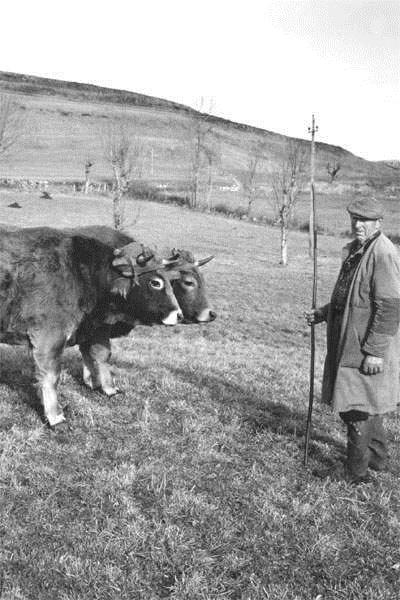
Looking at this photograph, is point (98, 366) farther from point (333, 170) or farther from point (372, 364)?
point (333, 170)

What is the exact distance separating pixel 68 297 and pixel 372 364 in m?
3.64

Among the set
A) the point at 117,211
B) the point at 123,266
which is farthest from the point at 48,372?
the point at 117,211

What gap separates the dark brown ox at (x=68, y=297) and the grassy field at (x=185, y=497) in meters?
0.65

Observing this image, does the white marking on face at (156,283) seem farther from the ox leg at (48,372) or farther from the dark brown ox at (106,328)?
the ox leg at (48,372)

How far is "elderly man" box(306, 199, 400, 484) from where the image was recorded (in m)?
5.28

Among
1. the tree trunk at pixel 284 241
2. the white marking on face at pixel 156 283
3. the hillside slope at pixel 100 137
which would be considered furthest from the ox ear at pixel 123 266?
the hillside slope at pixel 100 137

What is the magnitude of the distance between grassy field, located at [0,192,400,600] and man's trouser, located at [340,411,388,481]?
0.71 ft

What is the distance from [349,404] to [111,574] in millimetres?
2707

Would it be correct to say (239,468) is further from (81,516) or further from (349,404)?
(81,516)

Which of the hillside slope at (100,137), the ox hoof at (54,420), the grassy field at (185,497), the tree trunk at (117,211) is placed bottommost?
the grassy field at (185,497)

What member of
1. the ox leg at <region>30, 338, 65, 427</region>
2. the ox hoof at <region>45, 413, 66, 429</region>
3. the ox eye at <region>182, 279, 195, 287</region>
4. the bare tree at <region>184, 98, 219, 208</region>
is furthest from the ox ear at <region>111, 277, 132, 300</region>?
the bare tree at <region>184, 98, 219, 208</region>

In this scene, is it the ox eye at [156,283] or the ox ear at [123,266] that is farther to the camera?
the ox eye at [156,283]

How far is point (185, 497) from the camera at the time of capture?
16.9 ft

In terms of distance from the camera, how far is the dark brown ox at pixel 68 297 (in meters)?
6.59
